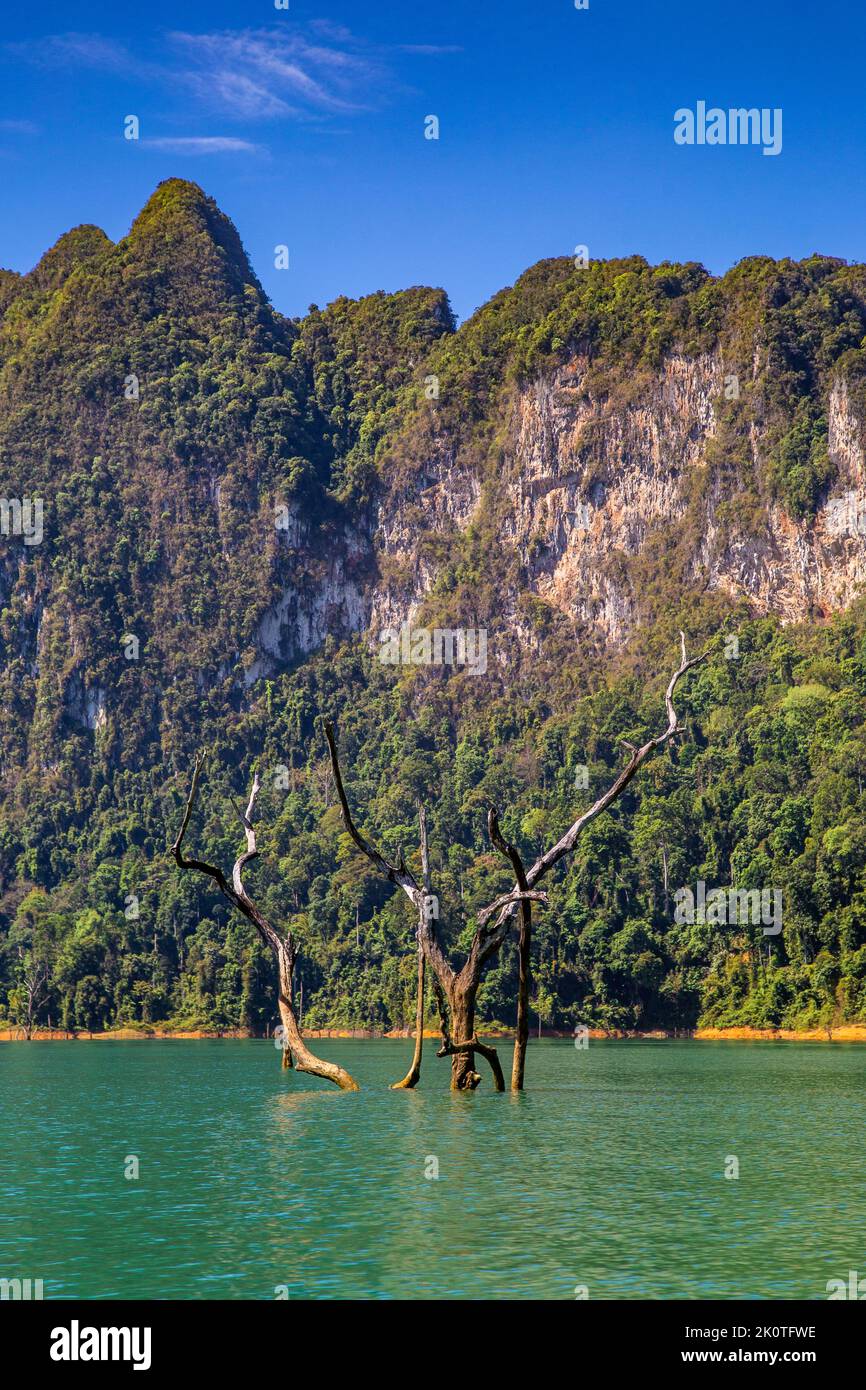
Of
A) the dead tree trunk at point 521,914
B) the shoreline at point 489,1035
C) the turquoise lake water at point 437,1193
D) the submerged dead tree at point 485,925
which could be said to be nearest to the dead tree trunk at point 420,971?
the submerged dead tree at point 485,925

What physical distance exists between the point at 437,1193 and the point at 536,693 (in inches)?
5758

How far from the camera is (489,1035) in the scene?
10969cm

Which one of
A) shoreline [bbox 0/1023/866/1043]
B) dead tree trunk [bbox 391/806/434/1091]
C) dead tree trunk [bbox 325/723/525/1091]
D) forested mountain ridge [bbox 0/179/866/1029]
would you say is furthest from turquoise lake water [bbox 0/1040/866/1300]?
forested mountain ridge [bbox 0/179/866/1029]

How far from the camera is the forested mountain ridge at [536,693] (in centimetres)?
11625

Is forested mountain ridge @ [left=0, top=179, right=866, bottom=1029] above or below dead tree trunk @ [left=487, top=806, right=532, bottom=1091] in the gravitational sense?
above

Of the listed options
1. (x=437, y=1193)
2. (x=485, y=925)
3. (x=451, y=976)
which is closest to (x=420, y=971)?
(x=451, y=976)

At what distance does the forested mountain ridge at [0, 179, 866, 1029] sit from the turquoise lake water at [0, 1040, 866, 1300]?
61.9m

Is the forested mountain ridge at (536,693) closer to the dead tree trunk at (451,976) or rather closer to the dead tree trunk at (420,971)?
the dead tree trunk at (420,971)

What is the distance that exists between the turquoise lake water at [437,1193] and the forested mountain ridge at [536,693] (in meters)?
61.9

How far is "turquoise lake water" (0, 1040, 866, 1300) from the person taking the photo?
19281 mm

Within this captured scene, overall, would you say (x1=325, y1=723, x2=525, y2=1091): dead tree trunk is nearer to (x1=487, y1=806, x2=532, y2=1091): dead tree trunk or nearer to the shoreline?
(x1=487, y1=806, x2=532, y2=1091): dead tree trunk

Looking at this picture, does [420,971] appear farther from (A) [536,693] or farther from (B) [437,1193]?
(A) [536,693]

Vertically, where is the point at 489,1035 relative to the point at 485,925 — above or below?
Answer: below
